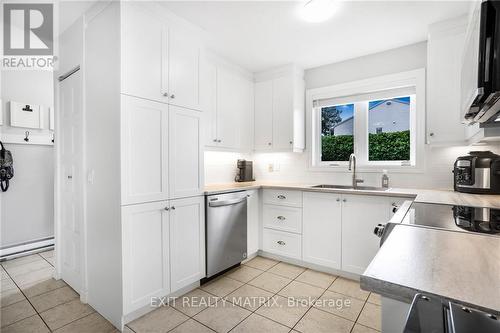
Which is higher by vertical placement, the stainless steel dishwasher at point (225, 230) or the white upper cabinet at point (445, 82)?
the white upper cabinet at point (445, 82)

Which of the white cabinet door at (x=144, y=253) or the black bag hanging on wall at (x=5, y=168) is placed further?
the black bag hanging on wall at (x=5, y=168)

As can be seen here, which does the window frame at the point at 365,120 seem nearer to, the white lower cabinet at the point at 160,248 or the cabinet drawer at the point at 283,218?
the cabinet drawer at the point at 283,218

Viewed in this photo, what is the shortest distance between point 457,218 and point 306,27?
202cm

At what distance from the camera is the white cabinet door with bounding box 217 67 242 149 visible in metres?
3.10

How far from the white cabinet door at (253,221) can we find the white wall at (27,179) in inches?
107

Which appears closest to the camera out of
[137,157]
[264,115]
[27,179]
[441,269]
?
[441,269]

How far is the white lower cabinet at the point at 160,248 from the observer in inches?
71.6

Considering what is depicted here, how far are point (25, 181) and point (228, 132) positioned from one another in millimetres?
2650

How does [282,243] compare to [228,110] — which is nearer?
[282,243]

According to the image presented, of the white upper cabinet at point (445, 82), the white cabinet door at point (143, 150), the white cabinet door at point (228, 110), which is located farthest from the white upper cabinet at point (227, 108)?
the white upper cabinet at point (445, 82)

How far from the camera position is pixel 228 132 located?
127 inches

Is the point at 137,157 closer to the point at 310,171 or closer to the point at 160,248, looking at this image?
the point at 160,248

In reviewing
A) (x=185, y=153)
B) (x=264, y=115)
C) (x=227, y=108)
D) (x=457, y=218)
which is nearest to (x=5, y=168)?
(x=185, y=153)

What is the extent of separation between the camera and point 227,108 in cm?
321
